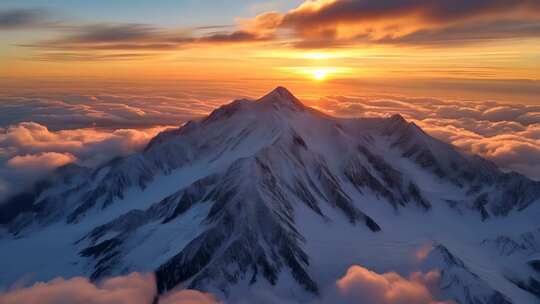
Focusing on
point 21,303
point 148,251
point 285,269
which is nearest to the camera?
point 21,303

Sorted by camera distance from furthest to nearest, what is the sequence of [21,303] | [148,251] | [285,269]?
[148,251] < [285,269] < [21,303]

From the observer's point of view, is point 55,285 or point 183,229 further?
point 183,229

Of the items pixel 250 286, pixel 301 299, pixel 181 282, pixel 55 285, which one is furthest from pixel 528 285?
pixel 55 285

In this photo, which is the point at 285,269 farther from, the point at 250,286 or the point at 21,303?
the point at 21,303

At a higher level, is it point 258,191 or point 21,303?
point 258,191

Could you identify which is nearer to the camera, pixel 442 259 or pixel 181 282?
pixel 181 282

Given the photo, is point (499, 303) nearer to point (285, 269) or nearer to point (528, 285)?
point (528, 285)

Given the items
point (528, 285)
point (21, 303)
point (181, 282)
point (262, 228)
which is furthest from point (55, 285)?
point (528, 285)

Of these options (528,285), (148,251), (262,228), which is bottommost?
(528,285)

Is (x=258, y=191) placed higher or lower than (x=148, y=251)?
higher
